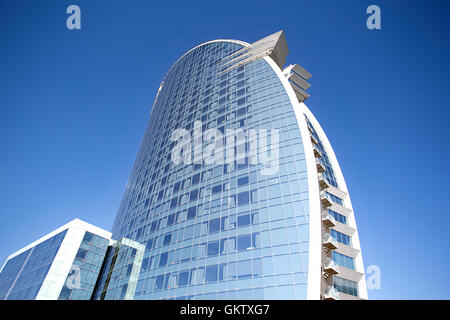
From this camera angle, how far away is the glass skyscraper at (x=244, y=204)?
980 inches

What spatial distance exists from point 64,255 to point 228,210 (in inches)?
1048

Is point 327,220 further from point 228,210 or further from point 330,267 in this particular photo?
point 228,210

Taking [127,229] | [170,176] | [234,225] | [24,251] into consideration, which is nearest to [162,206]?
[170,176]

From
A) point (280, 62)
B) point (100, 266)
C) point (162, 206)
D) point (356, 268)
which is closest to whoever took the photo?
point (356, 268)

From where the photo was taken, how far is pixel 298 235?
24750 millimetres

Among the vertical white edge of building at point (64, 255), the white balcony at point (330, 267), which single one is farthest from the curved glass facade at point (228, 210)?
the white balcony at point (330, 267)

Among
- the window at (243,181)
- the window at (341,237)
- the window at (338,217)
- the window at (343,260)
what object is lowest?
the window at (343,260)

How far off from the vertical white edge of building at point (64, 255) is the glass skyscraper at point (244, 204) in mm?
5250

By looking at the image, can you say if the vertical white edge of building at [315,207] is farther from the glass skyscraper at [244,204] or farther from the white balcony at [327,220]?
the white balcony at [327,220]

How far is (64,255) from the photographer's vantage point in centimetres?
3853

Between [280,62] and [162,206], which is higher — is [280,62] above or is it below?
above

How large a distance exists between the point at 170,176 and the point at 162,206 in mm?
5366

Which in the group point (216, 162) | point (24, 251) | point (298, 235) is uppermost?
point (216, 162)
